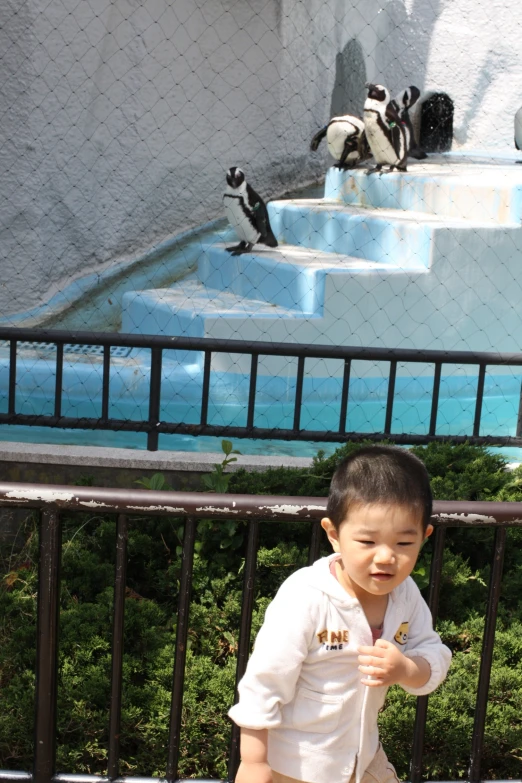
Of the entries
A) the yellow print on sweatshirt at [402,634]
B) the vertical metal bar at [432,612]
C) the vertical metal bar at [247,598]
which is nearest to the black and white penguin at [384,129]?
the vertical metal bar at [432,612]

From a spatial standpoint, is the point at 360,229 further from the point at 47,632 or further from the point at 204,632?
the point at 47,632

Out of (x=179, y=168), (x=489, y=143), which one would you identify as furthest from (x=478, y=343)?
(x=489, y=143)

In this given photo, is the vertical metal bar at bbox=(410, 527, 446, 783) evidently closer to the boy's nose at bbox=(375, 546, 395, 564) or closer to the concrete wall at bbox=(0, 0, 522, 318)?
the boy's nose at bbox=(375, 546, 395, 564)

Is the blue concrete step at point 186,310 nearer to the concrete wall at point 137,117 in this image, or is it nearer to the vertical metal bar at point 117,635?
the concrete wall at point 137,117

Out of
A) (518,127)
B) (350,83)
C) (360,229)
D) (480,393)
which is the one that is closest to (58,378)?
(480,393)

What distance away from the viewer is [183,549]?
1.53 metres

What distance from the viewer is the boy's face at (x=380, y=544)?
124cm

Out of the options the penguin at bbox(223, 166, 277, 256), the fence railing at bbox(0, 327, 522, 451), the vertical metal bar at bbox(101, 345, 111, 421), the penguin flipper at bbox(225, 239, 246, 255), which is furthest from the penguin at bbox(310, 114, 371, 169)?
the vertical metal bar at bbox(101, 345, 111, 421)

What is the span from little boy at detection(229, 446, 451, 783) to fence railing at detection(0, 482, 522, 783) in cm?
20

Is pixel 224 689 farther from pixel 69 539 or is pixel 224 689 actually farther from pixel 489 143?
pixel 489 143

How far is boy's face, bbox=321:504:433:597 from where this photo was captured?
48.9 inches

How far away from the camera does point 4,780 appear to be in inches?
64.8

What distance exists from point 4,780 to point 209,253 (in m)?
5.35

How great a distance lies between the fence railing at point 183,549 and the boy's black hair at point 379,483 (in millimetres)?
205
